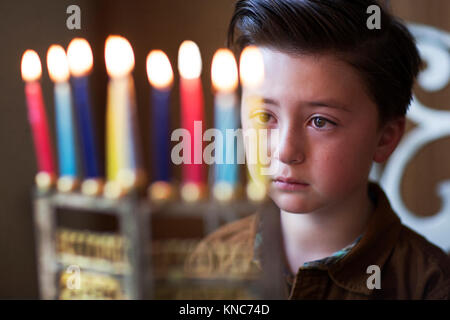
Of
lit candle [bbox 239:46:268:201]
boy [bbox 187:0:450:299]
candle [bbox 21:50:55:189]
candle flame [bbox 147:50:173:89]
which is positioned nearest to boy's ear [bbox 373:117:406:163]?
boy [bbox 187:0:450:299]

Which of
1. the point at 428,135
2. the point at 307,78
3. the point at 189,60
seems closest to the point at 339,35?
the point at 307,78

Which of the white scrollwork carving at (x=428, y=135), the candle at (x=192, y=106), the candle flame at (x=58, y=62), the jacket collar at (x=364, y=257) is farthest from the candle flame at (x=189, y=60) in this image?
the white scrollwork carving at (x=428, y=135)

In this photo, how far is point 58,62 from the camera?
0.49 m

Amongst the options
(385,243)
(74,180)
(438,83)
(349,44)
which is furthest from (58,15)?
(438,83)

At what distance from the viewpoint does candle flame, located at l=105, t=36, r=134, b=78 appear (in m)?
0.49

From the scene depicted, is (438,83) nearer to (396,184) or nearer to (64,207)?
(396,184)

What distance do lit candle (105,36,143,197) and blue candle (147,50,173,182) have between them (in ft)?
0.07

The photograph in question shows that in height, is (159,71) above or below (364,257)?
above

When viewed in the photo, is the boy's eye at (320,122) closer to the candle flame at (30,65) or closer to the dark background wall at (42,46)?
the dark background wall at (42,46)

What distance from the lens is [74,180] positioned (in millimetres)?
502

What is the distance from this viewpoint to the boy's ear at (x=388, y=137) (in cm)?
50

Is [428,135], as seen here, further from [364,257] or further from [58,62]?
[58,62]

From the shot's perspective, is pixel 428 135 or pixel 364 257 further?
pixel 428 135

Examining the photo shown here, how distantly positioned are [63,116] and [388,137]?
1.07 ft
